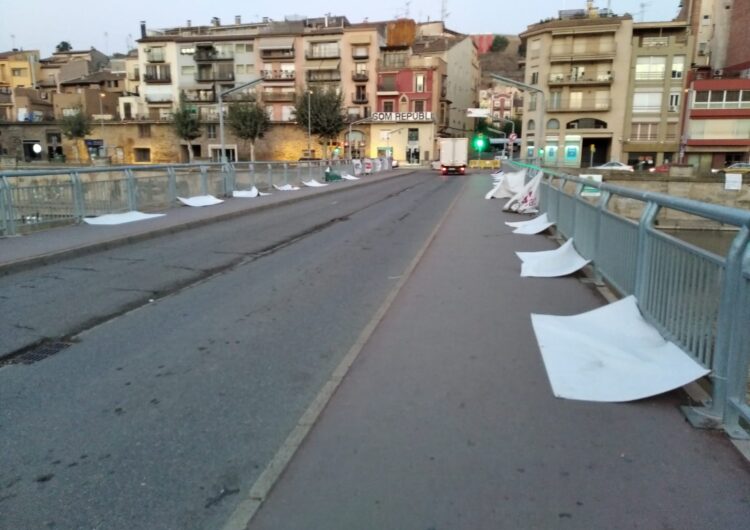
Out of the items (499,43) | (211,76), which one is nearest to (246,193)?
(211,76)

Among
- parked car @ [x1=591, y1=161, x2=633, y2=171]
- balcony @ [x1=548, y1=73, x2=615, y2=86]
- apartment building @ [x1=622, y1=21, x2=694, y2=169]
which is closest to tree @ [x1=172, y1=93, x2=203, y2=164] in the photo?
balcony @ [x1=548, y1=73, x2=615, y2=86]

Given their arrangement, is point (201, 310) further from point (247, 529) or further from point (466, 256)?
point (466, 256)

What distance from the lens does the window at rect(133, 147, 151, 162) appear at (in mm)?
86875

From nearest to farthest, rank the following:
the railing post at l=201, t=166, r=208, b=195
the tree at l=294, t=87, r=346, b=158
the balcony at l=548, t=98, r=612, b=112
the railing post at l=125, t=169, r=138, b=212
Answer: the railing post at l=125, t=169, r=138, b=212 → the railing post at l=201, t=166, r=208, b=195 → the balcony at l=548, t=98, r=612, b=112 → the tree at l=294, t=87, r=346, b=158

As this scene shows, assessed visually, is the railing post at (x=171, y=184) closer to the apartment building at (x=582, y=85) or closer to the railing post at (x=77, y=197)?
the railing post at (x=77, y=197)

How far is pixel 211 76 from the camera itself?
8488 cm

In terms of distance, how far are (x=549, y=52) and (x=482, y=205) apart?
59.9 meters

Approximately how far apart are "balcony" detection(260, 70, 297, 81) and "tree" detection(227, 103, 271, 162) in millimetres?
6365

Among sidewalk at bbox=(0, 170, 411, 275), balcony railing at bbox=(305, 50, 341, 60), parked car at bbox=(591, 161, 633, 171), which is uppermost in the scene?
balcony railing at bbox=(305, 50, 341, 60)

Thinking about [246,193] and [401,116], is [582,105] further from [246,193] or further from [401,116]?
[246,193]

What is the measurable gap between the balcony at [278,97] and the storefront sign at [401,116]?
12.4 m

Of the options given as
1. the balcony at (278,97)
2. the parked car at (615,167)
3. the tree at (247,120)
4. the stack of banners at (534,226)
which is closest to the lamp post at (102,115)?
the tree at (247,120)

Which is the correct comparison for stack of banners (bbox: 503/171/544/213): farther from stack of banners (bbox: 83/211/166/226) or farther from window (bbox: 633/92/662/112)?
window (bbox: 633/92/662/112)

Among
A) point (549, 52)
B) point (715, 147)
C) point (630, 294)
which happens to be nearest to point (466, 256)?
point (630, 294)
